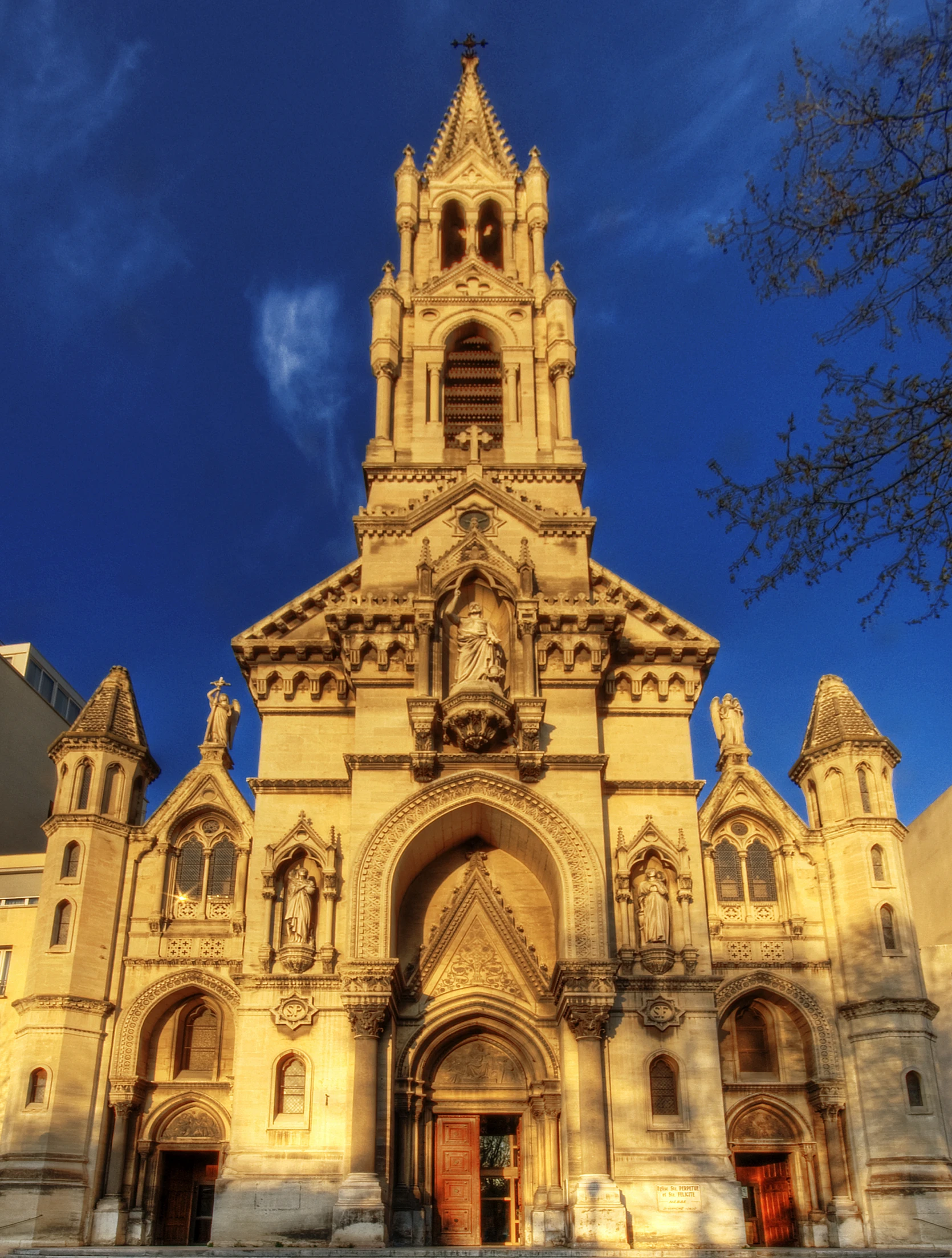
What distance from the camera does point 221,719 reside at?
34.8 meters

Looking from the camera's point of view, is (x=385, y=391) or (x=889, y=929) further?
(x=385, y=391)

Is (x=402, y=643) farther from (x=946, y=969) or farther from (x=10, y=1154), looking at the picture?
(x=946, y=969)

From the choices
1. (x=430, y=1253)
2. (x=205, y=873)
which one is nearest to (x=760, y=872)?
(x=430, y=1253)

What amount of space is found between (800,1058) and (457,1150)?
857 centimetres

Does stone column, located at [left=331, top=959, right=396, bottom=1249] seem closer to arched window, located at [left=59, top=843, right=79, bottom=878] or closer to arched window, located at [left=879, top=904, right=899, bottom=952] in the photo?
arched window, located at [left=59, top=843, right=79, bottom=878]

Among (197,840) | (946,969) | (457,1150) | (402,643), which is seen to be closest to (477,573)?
(402,643)

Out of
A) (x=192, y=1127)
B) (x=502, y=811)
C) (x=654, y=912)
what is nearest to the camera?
(x=654, y=912)

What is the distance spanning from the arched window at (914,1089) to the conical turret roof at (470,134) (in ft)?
105

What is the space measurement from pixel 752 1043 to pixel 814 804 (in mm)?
6427

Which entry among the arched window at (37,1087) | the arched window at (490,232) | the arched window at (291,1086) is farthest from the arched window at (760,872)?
the arched window at (490,232)

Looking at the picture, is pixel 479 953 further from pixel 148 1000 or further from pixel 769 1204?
pixel 769 1204

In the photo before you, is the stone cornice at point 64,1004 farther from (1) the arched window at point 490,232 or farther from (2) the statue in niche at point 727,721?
(1) the arched window at point 490,232

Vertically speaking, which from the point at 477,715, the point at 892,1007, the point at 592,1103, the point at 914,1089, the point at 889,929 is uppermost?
the point at 477,715

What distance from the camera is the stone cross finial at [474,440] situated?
119 ft
